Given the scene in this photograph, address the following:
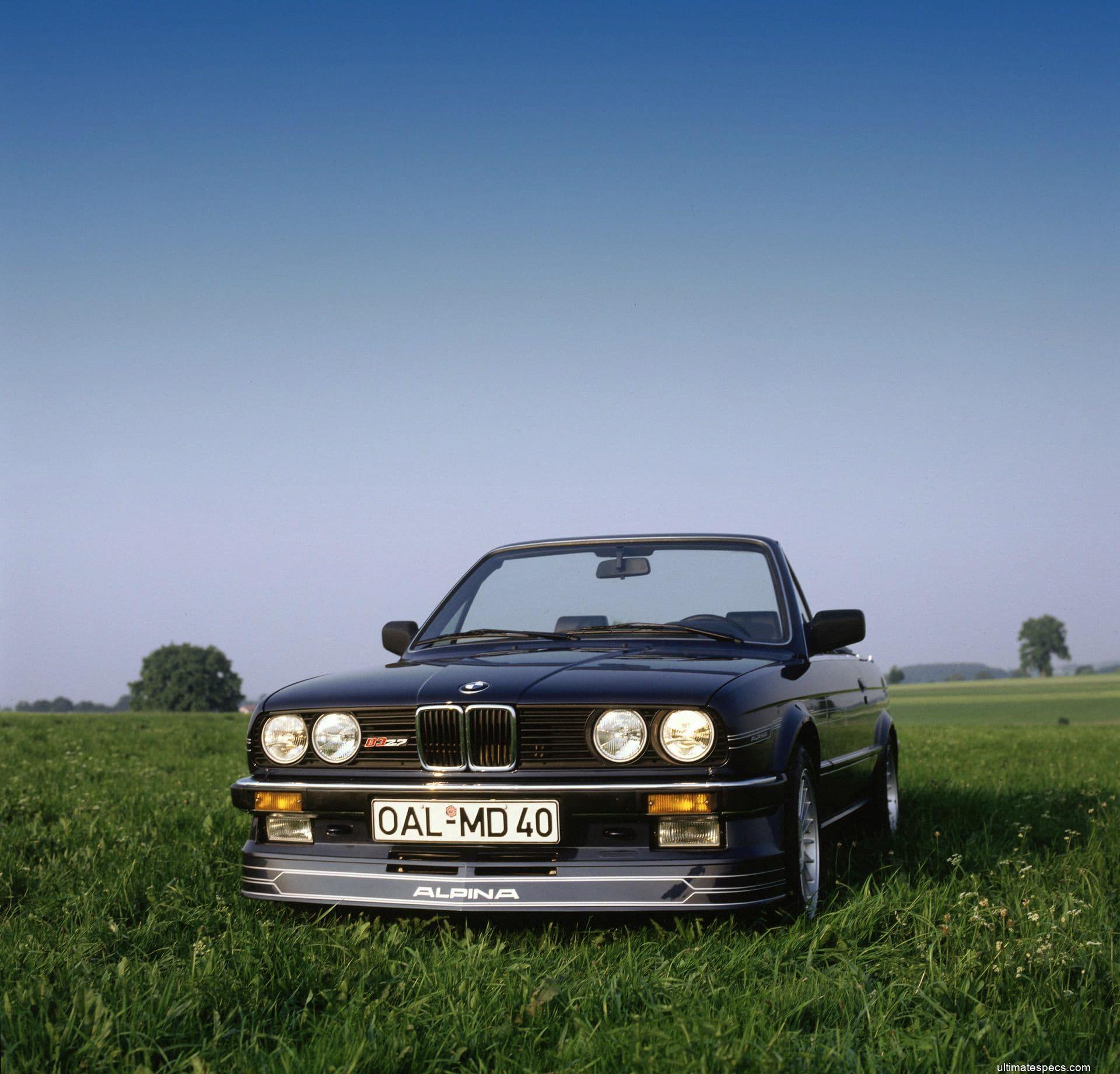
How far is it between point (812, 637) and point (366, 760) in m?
2.20

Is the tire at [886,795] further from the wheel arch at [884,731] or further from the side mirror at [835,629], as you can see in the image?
the side mirror at [835,629]

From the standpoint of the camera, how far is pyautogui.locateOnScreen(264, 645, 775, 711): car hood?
13.9ft

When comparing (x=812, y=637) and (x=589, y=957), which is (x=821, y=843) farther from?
(x=589, y=957)

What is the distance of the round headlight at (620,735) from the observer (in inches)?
165

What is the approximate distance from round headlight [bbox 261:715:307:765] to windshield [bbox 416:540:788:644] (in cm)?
143

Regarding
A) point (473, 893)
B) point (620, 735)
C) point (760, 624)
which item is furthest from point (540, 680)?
point (760, 624)

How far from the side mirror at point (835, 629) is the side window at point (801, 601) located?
26cm

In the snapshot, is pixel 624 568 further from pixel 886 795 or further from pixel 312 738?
pixel 886 795

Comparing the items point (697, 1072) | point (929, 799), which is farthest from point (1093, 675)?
point (697, 1072)

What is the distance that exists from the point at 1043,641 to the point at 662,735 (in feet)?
458

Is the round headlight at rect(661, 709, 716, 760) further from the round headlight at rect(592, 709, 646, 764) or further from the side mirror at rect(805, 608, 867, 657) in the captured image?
the side mirror at rect(805, 608, 867, 657)

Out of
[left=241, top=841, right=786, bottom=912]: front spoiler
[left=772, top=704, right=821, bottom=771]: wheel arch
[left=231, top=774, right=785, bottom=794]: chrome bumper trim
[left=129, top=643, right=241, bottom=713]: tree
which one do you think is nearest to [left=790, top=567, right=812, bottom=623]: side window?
[left=772, top=704, right=821, bottom=771]: wheel arch

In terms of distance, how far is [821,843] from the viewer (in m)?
5.16

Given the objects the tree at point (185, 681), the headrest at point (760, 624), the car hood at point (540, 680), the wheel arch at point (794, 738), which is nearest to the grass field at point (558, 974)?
the wheel arch at point (794, 738)
